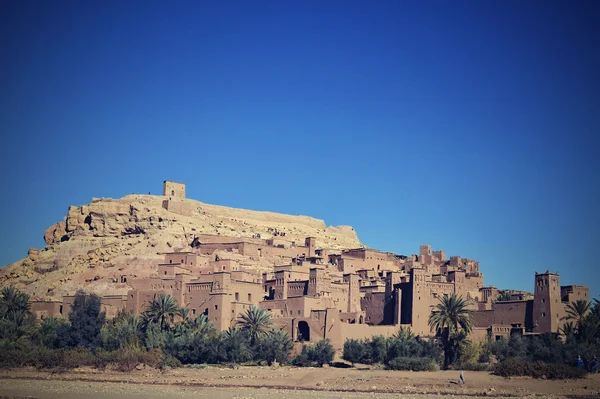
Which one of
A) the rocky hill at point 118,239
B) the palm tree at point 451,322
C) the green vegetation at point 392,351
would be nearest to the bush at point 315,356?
the green vegetation at point 392,351

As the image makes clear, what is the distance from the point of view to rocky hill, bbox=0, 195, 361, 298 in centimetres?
7119

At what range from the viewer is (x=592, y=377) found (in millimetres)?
44094

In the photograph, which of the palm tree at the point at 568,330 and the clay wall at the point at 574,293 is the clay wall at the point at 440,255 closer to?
the clay wall at the point at 574,293

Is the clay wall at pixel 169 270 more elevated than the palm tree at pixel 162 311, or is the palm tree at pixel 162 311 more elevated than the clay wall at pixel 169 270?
the clay wall at pixel 169 270

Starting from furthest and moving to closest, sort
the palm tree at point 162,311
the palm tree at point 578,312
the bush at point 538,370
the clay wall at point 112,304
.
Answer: the clay wall at point 112,304, the palm tree at point 162,311, the palm tree at point 578,312, the bush at point 538,370

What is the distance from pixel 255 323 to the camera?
5441cm

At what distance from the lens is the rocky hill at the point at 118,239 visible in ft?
234

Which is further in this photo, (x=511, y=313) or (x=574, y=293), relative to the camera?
(x=511, y=313)

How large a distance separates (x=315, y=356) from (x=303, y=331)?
6.28 m

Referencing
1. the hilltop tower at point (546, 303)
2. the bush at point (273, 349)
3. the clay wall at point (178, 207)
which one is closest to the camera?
the bush at point (273, 349)

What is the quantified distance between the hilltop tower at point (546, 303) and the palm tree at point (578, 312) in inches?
29.8

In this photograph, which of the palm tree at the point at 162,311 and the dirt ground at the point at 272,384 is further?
the palm tree at the point at 162,311

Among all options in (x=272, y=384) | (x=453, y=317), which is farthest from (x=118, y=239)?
(x=272, y=384)

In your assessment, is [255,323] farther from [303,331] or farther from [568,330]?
[568,330]
